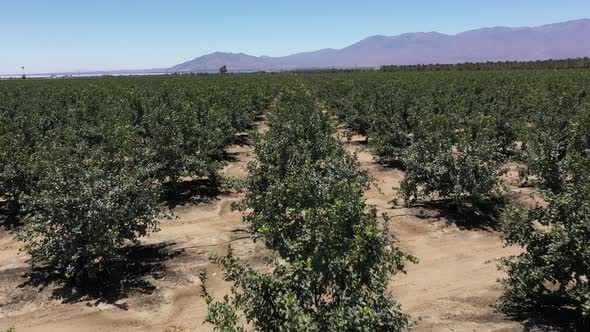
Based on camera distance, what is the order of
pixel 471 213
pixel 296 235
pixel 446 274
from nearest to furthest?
pixel 296 235, pixel 446 274, pixel 471 213

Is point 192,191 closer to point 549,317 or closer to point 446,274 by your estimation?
point 446,274

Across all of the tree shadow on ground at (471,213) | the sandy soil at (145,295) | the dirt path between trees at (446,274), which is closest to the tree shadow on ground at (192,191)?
the sandy soil at (145,295)

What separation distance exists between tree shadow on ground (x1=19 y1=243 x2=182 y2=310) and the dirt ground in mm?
19

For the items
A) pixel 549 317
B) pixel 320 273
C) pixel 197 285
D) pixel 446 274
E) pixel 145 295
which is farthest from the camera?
pixel 446 274

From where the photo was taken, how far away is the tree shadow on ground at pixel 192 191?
540 inches

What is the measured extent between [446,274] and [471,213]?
3.42 metres

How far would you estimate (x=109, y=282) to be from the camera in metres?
8.64

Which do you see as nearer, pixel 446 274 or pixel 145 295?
pixel 145 295

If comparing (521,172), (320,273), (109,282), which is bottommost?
(109,282)

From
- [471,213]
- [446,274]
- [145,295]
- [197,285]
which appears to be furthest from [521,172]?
[145,295]

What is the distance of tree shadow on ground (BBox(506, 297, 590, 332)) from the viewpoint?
21.7 ft

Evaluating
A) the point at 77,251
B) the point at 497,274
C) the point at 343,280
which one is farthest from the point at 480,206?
the point at 77,251

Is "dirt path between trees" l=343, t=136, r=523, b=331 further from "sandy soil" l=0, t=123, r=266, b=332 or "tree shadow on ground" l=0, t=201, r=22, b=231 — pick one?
"tree shadow on ground" l=0, t=201, r=22, b=231

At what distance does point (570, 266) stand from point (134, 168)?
301 inches
